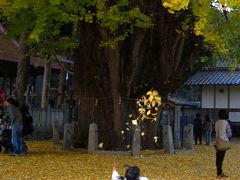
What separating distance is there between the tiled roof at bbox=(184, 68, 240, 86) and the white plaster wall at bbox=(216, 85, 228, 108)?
2.34 feet

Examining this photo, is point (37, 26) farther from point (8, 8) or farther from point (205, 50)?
point (205, 50)

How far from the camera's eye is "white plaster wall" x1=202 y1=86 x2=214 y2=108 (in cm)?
3375

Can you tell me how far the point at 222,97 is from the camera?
33312 mm

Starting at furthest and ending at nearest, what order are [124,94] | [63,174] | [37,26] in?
1. [124,94]
2. [37,26]
3. [63,174]

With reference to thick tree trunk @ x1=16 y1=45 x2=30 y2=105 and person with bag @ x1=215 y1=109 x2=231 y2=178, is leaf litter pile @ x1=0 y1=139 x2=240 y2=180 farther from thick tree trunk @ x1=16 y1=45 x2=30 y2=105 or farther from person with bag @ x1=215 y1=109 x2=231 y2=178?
thick tree trunk @ x1=16 y1=45 x2=30 y2=105

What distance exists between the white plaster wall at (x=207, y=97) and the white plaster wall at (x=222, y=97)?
15.9 inches

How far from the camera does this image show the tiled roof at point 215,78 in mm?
32281

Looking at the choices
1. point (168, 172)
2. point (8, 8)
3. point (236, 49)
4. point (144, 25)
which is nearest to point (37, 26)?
point (8, 8)

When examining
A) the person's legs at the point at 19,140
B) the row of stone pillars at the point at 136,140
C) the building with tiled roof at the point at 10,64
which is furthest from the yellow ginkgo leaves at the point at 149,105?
the building with tiled roof at the point at 10,64

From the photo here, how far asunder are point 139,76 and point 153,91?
77 centimetres

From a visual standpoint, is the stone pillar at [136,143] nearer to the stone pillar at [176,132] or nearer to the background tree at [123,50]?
the background tree at [123,50]

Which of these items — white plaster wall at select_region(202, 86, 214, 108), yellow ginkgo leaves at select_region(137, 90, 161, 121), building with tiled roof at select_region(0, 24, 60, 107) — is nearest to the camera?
yellow ginkgo leaves at select_region(137, 90, 161, 121)

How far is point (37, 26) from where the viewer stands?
13.8m

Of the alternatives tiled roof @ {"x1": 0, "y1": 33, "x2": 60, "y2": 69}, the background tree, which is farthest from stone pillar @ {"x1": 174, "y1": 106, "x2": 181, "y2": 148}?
tiled roof @ {"x1": 0, "y1": 33, "x2": 60, "y2": 69}
